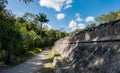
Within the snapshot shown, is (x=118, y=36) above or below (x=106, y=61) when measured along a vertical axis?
above

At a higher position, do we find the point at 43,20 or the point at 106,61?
the point at 43,20

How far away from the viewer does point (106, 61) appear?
408cm

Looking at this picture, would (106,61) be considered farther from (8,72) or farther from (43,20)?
(43,20)

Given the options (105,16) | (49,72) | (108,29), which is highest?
(105,16)

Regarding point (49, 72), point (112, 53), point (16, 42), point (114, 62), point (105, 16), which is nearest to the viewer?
point (114, 62)

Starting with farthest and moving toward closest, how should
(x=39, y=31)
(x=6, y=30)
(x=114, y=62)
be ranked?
(x=39, y=31) → (x=6, y=30) → (x=114, y=62)

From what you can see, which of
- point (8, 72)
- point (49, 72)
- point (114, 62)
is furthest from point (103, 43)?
point (8, 72)

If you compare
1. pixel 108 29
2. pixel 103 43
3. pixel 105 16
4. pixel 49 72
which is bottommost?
pixel 49 72

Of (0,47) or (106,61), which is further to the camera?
(0,47)

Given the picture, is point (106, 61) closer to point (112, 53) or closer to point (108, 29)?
point (112, 53)

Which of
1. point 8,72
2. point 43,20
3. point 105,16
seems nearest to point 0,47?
point 8,72

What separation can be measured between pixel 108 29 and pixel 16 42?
490 inches

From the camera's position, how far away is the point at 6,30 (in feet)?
47.6

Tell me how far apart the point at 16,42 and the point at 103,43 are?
12264 millimetres
